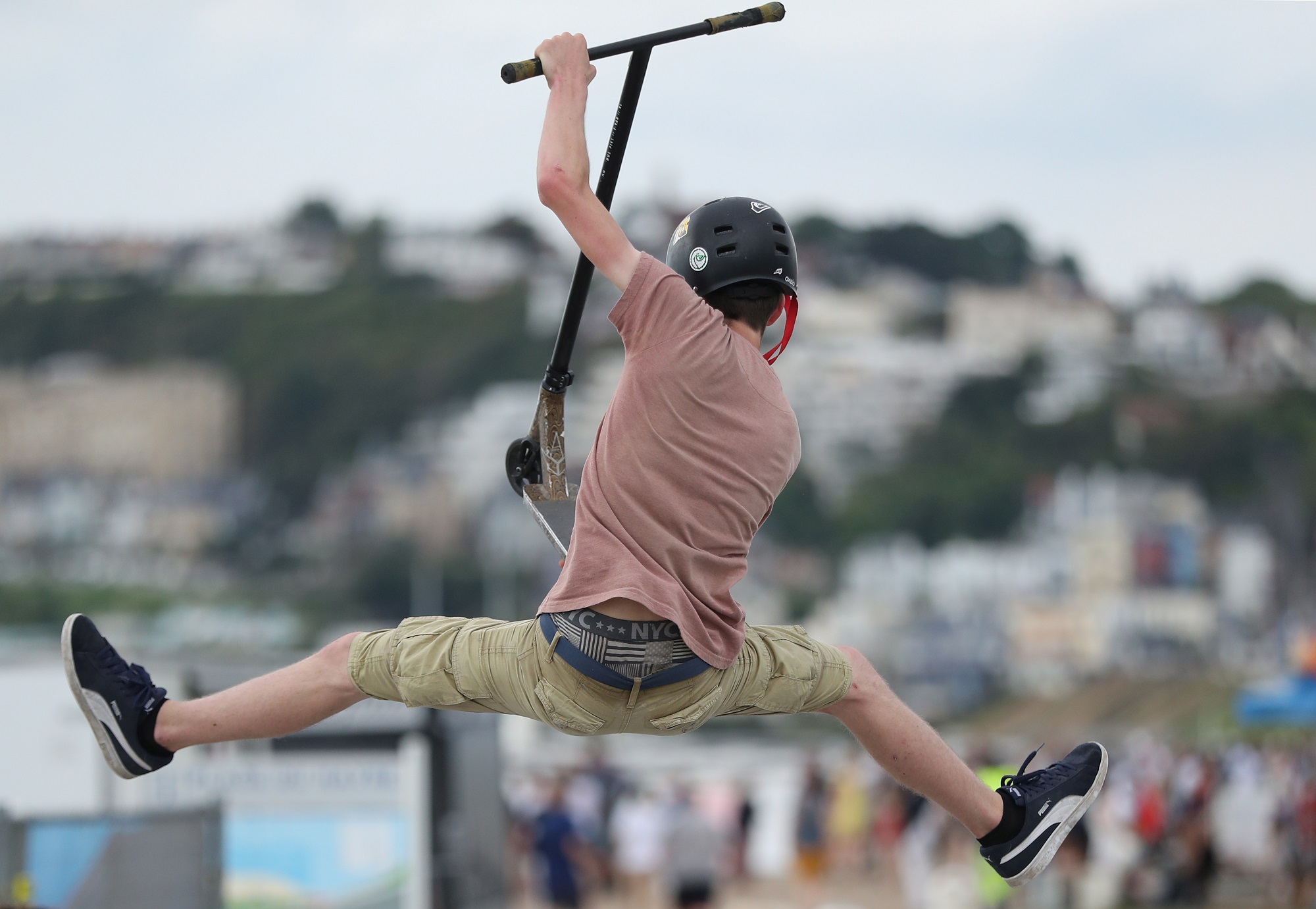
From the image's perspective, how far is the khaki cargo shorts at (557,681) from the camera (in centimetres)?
456

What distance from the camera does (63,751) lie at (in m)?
10.9

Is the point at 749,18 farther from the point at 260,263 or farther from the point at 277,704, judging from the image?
the point at 260,263

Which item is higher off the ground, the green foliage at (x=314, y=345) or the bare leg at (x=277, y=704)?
the green foliage at (x=314, y=345)

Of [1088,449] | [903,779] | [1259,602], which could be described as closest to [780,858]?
[903,779]

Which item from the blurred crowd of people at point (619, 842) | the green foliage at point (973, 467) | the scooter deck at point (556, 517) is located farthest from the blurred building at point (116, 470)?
the scooter deck at point (556, 517)

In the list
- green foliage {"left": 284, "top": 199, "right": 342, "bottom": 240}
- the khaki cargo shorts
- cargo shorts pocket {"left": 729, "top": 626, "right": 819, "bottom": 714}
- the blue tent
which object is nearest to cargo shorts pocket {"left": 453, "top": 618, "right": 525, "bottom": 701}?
the khaki cargo shorts

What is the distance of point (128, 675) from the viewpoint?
16.3ft

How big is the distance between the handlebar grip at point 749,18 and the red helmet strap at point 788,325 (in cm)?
78

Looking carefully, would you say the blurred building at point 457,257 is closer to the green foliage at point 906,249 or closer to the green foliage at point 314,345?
the green foliage at point 314,345

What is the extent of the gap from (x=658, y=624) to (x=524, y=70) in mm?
1515

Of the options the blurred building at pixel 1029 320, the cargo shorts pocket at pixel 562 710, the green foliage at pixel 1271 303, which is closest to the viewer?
the cargo shorts pocket at pixel 562 710

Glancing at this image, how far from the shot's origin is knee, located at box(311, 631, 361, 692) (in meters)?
4.72

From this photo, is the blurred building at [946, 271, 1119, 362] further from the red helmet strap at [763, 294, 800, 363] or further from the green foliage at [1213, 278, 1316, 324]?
the red helmet strap at [763, 294, 800, 363]

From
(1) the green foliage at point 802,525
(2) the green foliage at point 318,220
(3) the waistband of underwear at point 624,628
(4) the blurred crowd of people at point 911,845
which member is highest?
(2) the green foliage at point 318,220
